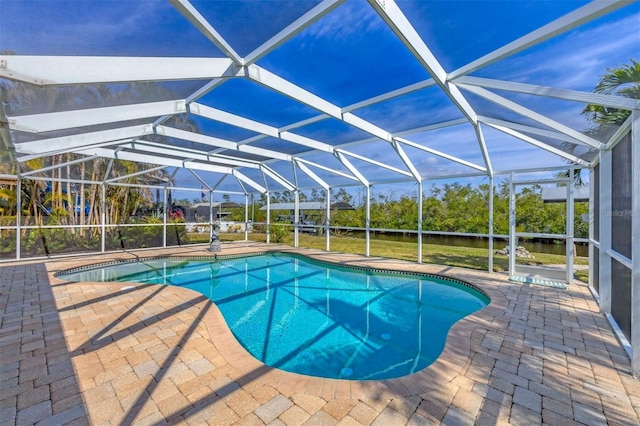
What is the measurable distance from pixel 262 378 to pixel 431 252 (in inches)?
475

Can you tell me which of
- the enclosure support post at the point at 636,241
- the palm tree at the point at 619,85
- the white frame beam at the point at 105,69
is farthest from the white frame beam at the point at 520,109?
the white frame beam at the point at 105,69

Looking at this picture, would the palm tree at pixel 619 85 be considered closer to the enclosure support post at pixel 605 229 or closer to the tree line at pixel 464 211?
the enclosure support post at pixel 605 229

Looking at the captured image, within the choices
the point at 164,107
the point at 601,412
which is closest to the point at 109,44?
the point at 164,107

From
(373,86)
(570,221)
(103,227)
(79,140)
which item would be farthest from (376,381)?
(103,227)

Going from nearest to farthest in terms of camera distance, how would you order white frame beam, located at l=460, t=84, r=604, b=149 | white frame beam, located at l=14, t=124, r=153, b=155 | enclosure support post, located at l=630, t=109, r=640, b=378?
enclosure support post, located at l=630, t=109, r=640, b=378, white frame beam, located at l=460, t=84, r=604, b=149, white frame beam, located at l=14, t=124, r=153, b=155

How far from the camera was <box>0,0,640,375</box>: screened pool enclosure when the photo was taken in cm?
278

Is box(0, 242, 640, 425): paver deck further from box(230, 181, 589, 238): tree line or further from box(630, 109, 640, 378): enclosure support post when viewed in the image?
box(230, 181, 589, 238): tree line

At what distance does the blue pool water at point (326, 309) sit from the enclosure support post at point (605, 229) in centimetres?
200

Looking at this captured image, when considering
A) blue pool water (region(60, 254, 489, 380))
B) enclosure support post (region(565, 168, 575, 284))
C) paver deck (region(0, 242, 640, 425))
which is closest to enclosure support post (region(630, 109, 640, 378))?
paver deck (region(0, 242, 640, 425))

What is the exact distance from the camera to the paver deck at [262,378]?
2.50 meters

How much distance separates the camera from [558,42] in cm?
319

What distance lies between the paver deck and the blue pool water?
3.04 feet

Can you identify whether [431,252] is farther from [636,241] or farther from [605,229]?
[636,241]

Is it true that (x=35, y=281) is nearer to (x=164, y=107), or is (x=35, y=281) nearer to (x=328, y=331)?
(x=164, y=107)
